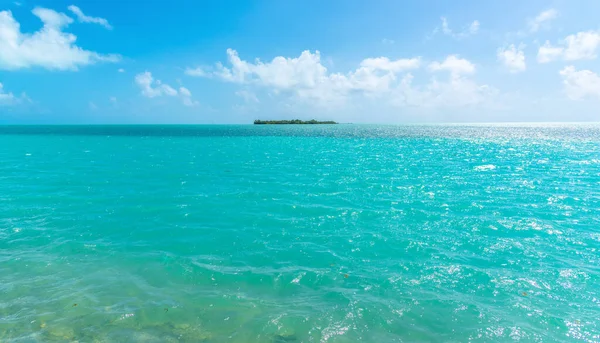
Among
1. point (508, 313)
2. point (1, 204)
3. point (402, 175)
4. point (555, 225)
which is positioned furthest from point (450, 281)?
point (1, 204)

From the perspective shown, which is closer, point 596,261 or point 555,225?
point 596,261

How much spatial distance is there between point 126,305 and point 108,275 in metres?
3.15

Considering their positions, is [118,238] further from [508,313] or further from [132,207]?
[508,313]

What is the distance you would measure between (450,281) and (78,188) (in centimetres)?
3332

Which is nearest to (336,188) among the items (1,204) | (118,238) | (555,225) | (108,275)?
(555,225)

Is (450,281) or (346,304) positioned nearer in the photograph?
(346,304)

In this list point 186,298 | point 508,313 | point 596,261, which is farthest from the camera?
point 596,261

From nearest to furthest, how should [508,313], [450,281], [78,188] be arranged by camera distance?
[508,313] < [450,281] < [78,188]

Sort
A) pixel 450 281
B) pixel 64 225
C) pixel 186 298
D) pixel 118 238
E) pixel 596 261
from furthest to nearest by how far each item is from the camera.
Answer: pixel 64 225, pixel 118 238, pixel 596 261, pixel 450 281, pixel 186 298

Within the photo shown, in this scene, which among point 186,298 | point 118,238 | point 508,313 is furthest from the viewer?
point 118,238

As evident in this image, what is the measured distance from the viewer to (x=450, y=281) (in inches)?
512

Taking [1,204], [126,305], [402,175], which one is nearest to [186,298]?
[126,305]

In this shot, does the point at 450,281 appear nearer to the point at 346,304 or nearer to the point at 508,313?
the point at 508,313

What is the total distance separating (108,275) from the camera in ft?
44.2
